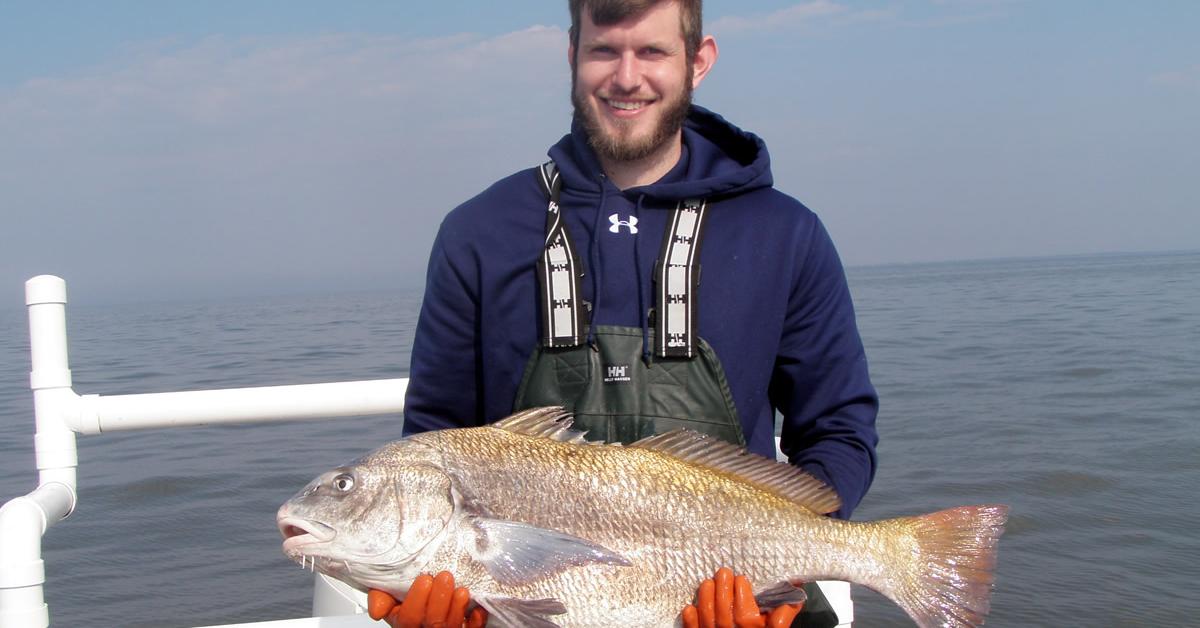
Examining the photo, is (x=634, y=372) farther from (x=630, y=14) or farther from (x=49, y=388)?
(x=49, y=388)

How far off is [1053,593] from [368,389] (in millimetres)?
6130

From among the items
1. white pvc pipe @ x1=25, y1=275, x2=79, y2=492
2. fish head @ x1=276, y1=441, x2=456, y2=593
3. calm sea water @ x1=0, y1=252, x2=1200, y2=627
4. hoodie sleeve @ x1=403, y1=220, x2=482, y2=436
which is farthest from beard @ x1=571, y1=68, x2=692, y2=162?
calm sea water @ x1=0, y1=252, x2=1200, y2=627

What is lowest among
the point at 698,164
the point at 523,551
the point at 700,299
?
the point at 523,551

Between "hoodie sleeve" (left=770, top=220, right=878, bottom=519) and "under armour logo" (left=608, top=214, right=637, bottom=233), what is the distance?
58 cm

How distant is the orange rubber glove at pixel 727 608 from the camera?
2.62 meters

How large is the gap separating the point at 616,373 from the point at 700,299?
0.38 m

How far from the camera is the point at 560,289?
125 inches

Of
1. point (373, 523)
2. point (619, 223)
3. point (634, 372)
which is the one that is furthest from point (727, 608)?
point (619, 223)

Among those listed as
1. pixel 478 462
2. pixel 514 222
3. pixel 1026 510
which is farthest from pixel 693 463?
pixel 1026 510

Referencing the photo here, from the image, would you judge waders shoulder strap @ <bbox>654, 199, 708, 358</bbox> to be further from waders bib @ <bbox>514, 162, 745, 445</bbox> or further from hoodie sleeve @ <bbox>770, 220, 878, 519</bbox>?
hoodie sleeve @ <bbox>770, 220, 878, 519</bbox>

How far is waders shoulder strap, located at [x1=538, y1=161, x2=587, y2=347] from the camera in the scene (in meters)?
3.15

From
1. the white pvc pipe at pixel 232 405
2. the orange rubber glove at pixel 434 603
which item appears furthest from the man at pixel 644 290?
the orange rubber glove at pixel 434 603

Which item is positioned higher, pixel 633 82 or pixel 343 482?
pixel 633 82

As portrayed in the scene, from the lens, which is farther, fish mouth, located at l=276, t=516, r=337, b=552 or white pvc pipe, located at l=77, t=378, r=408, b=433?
white pvc pipe, located at l=77, t=378, r=408, b=433
